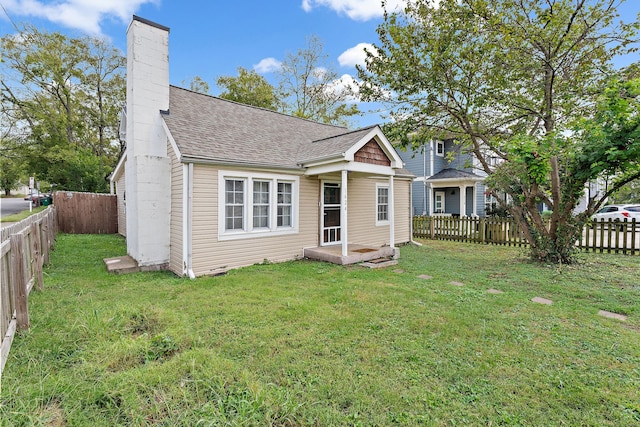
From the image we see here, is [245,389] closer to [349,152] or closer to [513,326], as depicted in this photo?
[513,326]

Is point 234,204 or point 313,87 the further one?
point 313,87

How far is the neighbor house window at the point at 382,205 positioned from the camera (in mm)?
11289

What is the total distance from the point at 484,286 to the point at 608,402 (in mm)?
3587

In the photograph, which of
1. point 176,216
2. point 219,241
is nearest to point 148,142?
point 176,216

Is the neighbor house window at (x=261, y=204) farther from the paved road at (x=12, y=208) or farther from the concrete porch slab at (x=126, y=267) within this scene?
the paved road at (x=12, y=208)

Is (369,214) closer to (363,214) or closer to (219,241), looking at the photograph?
(363,214)

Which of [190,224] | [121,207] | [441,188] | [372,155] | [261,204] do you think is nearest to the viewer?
[190,224]

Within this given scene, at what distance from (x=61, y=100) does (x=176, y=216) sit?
25145 mm

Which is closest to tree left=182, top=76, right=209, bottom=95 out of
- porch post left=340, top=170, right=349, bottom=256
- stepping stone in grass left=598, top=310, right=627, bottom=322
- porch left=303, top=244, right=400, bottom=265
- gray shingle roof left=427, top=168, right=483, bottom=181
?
gray shingle roof left=427, top=168, right=483, bottom=181

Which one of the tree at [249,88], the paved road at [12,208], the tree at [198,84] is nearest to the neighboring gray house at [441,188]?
the tree at [249,88]

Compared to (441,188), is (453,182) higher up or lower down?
higher up

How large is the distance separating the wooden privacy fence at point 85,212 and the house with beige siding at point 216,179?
7858 millimetres

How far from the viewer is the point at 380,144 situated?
8.59 metres

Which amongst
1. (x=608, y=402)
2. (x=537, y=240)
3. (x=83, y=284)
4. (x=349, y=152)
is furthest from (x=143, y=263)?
(x=537, y=240)
